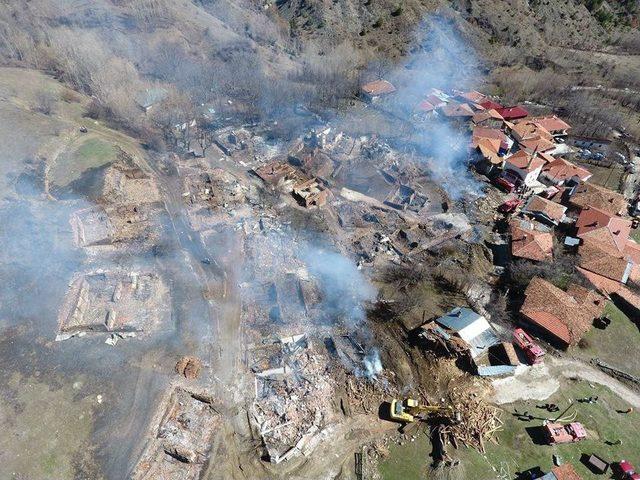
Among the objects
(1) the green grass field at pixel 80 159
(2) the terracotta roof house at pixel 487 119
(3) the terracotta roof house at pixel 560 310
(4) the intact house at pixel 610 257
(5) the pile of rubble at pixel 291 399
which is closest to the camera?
(5) the pile of rubble at pixel 291 399

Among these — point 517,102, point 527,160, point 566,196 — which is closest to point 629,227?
point 566,196

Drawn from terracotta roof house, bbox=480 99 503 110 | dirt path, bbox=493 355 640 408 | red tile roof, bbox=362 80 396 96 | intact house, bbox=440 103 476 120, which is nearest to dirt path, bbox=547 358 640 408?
dirt path, bbox=493 355 640 408

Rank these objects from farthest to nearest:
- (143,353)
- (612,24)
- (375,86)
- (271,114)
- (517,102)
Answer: (612,24) < (517,102) < (375,86) < (271,114) < (143,353)

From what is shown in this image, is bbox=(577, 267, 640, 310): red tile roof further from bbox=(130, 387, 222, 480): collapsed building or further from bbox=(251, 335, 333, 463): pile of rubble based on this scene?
bbox=(130, 387, 222, 480): collapsed building

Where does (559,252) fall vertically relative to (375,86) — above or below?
below

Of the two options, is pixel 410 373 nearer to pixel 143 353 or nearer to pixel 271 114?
pixel 143 353

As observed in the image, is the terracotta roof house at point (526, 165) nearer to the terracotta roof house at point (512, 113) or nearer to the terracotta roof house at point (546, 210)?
the terracotta roof house at point (546, 210)

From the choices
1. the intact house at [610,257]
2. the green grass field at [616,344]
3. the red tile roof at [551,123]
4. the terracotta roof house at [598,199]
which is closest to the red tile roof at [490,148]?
the terracotta roof house at [598,199]

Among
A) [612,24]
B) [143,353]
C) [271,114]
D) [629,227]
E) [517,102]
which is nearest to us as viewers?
[143,353]
